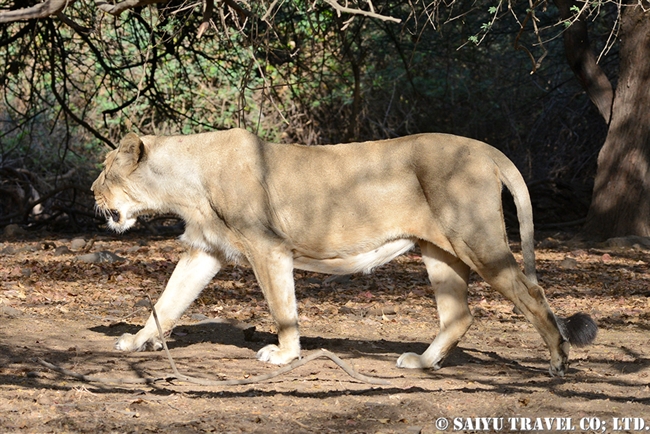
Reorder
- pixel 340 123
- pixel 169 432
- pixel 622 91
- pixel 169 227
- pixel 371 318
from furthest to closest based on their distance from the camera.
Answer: pixel 340 123 < pixel 169 227 < pixel 622 91 < pixel 371 318 < pixel 169 432

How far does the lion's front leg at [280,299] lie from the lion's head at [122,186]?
1.01 metres

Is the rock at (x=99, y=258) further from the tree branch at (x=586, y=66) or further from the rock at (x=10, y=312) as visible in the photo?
the tree branch at (x=586, y=66)

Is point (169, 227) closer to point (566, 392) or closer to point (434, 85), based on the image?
point (434, 85)

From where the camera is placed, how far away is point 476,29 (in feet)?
47.9

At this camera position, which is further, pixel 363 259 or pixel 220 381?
pixel 363 259

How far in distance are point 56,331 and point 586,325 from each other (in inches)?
137

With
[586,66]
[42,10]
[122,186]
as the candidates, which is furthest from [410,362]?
[586,66]

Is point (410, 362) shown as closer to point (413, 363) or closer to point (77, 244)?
point (413, 363)

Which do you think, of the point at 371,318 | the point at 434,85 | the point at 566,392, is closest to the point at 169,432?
the point at 566,392

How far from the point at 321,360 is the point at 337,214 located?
90 centimetres

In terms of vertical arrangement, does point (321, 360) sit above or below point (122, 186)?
below

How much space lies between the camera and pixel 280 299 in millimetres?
5340

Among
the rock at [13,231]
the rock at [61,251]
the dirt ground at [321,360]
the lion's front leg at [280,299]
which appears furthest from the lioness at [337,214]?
the rock at [13,231]

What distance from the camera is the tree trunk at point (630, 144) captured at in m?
11.3
